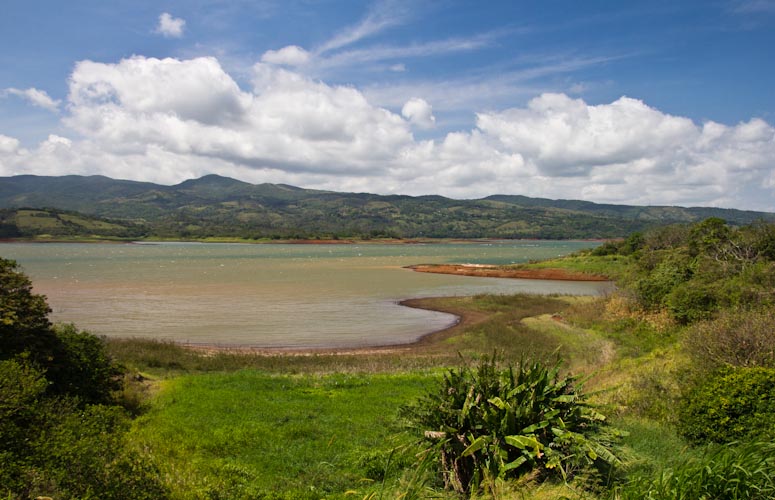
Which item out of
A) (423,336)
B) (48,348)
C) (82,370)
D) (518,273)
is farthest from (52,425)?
(518,273)

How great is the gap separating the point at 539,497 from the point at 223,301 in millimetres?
44732

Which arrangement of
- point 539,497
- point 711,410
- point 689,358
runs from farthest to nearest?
point 689,358 → point 711,410 → point 539,497

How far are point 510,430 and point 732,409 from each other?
17.6 feet

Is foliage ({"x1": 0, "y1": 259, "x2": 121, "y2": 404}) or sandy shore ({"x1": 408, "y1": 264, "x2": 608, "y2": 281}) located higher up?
foliage ({"x1": 0, "y1": 259, "x2": 121, "y2": 404})

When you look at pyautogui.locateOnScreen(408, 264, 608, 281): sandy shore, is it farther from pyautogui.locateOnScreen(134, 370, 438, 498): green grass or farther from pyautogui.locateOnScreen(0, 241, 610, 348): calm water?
pyautogui.locateOnScreen(134, 370, 438, 498): green grass

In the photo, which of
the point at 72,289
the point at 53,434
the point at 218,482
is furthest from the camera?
the point at 72,289

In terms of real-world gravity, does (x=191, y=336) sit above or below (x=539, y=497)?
below

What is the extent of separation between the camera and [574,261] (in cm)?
8475

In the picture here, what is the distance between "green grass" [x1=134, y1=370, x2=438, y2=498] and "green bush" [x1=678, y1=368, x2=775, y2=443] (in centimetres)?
526

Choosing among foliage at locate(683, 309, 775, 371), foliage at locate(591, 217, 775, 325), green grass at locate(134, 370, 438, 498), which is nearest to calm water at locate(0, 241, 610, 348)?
green grass at locate(134, 370, 438, 498)

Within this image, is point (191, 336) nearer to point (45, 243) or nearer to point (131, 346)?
point (131, 346)

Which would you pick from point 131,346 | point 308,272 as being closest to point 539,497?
point 131,346

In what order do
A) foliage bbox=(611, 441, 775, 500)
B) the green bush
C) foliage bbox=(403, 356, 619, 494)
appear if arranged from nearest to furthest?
foliage bbox=(611, 441, 775, 500) → foliage bbox=(403, 356, 619, 494) → the green bush

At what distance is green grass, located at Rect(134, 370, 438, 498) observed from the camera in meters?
8.37
